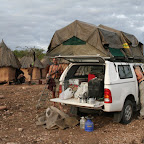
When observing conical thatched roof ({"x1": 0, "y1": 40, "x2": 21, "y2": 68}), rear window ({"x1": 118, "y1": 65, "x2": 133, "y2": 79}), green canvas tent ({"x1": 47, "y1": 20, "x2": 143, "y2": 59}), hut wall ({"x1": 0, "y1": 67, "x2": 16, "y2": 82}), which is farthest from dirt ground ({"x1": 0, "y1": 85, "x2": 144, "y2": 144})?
hut wall ({"x1": 0, "y1": 67, "x2": 16, "y2": 82})

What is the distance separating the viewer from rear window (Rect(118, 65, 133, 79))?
541 centimetres

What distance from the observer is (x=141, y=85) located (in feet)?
19.8

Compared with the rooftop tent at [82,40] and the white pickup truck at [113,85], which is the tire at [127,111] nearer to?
the white pickup truck at [113,85]

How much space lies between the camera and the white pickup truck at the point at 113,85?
191 inches

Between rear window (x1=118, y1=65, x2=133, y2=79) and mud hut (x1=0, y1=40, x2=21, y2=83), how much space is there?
13.2m

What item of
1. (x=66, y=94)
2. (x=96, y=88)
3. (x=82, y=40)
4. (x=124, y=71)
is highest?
(x=82, y=40)

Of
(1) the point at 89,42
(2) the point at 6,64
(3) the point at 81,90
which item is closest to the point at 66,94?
(3) the point at 81,90

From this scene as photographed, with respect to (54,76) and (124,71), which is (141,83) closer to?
(124,71)

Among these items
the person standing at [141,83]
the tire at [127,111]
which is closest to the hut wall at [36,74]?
the person standing at [141,83]

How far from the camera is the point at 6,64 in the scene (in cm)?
1695

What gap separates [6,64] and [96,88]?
13390 mm

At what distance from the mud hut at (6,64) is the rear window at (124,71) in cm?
1319

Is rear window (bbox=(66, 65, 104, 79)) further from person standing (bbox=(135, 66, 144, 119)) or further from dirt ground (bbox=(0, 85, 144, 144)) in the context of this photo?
dirt ground (bbox=(0, 85, 144, 144))

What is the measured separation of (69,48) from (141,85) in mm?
3689
